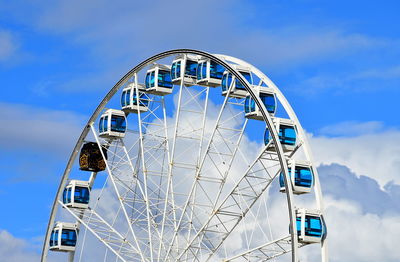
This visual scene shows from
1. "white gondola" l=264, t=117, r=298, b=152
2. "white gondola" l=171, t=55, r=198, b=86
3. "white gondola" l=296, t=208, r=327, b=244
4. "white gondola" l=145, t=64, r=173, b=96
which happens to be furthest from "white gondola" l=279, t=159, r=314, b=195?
"white gondola" l=145, t=64, r=173, b=96

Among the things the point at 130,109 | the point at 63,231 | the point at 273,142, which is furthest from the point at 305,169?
the point at 63,231

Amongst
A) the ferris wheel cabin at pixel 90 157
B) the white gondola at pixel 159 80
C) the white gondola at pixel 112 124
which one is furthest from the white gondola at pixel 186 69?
the ferris wheel cabin at pixel 90 157

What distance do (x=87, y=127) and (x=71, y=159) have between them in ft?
6.69

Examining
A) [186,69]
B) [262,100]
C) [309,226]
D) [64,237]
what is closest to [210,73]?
[186,69]

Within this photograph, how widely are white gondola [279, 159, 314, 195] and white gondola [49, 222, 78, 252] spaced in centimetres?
1752

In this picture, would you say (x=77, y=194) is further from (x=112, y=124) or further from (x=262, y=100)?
(x=262, y=100)

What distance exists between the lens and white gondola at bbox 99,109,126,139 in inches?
2687

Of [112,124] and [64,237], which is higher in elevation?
[112,124]

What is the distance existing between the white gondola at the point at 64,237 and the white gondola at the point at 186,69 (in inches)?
448

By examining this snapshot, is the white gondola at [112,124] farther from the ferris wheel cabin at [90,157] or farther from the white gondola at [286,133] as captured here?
the white gondola at [286,133]

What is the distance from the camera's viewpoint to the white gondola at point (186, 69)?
6412 cm

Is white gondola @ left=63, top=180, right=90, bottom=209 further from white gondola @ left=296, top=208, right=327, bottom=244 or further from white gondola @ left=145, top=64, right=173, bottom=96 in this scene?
white gondola @ left=296, top=208, right=327, bottom=244

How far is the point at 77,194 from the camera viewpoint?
230 feet

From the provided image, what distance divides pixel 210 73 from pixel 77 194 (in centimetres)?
1180
